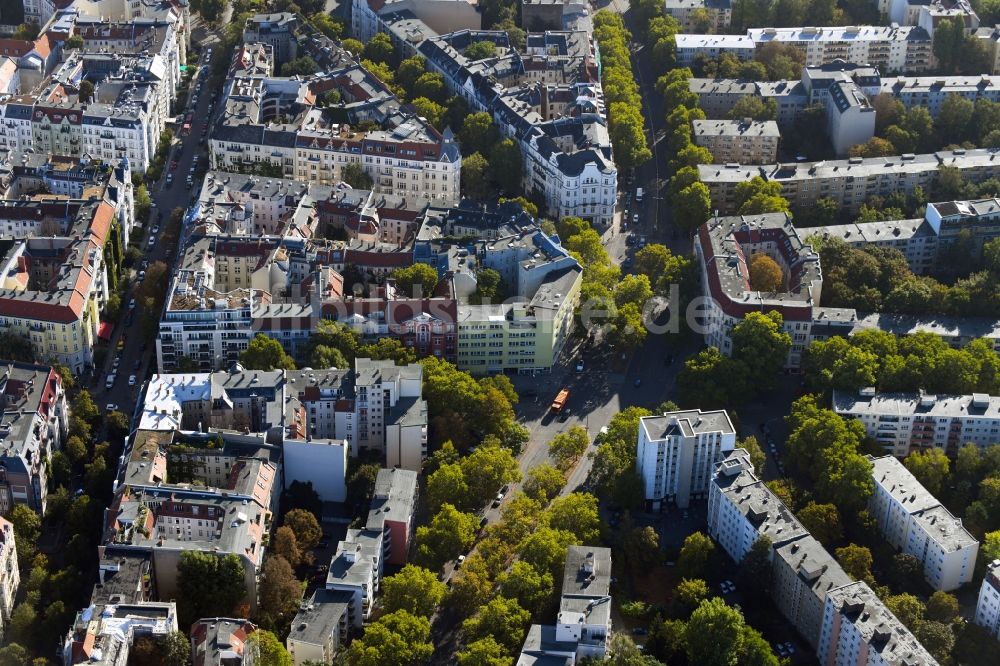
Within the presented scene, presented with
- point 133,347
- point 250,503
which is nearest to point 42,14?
point 133,347

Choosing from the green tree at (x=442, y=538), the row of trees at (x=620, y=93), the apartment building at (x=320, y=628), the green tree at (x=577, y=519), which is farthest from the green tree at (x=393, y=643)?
the row of trees at (x=620, y=93)

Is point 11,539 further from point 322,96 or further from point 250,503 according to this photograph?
point 322,96

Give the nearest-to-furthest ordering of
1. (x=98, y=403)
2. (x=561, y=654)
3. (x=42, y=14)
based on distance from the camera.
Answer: (x=561, y=654)
(x=98, y=403)
(x=42, y=14)

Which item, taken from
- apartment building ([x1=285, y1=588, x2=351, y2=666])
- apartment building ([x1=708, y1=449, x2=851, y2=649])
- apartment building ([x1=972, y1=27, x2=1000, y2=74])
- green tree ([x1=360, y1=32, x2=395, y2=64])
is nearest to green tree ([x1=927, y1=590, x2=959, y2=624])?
apartment building ([x1=708, y1=449, x2=851, y2=649])

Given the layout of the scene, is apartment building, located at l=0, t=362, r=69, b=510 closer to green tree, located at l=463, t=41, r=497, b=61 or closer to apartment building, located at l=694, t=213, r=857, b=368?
apartment building, located at l=694, t=213, r=857, b=368

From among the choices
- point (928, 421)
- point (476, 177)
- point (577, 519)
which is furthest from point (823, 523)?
point (476, 177)

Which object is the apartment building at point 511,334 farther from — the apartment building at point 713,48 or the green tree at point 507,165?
the apartment building at point 713,48

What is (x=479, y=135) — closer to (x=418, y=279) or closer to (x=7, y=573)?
(x=418, y=279)
